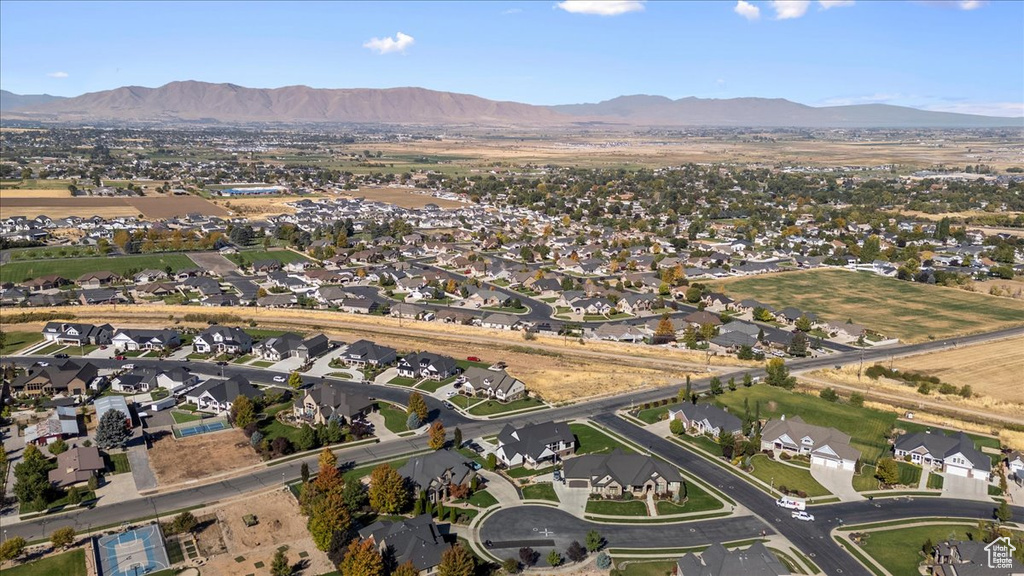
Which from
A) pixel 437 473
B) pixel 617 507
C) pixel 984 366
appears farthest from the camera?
pixel 984 366

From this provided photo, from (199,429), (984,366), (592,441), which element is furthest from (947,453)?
(199,429)

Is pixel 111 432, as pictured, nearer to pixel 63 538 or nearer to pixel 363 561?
pixel 63 538

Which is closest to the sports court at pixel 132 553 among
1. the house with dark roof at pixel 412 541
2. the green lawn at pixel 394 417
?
the house with dark roof at pixel 412 541

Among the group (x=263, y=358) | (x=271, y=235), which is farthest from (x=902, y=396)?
(x=271, y=235)

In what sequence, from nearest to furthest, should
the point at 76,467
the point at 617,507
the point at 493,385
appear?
the point at 617,507 < the point at 76,467 < the point at 493,385

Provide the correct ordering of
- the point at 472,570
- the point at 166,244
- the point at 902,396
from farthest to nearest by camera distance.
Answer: the point at 166,244
the point at 902,396
the point at 472,570

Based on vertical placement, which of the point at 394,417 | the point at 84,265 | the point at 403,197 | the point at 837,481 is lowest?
the point at 394,417

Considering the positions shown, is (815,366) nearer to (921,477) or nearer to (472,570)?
(921,477)
